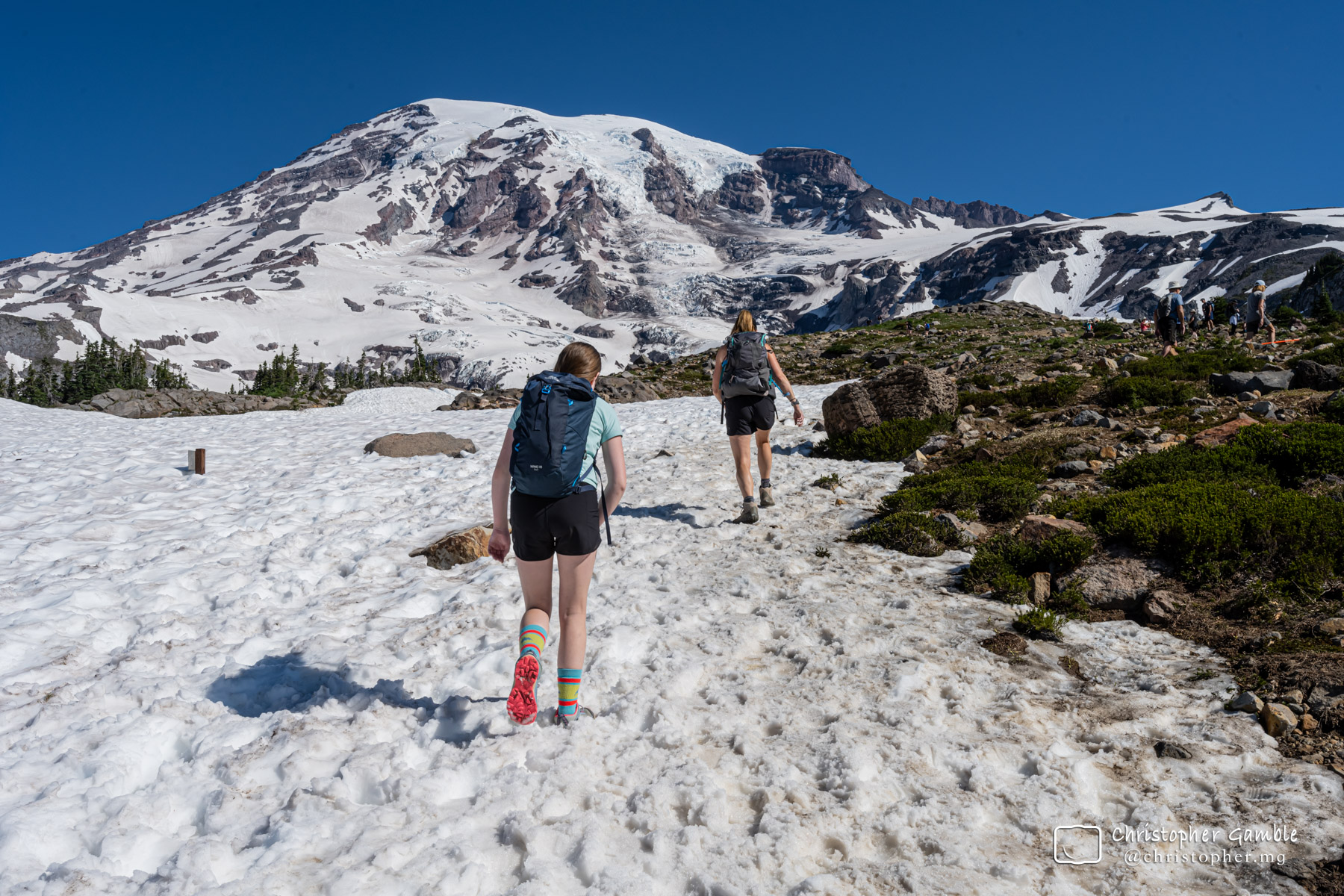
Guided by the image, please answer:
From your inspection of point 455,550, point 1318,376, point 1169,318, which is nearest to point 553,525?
point 455,550

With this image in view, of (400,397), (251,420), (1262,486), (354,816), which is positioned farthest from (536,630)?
(400,397)

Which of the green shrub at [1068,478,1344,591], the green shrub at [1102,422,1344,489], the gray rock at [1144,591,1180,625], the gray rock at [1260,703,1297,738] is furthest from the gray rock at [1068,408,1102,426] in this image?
the gray rock at [1260,703,1297,738]

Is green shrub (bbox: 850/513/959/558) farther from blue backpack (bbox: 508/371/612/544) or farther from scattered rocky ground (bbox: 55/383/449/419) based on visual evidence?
scattered rocky ground (bbox: 55/383/449/419)

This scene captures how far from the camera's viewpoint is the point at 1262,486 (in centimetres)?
696

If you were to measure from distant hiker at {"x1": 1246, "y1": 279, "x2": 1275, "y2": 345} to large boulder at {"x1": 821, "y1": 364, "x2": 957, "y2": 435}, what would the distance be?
15.9 m

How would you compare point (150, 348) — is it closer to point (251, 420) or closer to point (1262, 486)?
point (251, 420)

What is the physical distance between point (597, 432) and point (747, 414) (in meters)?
4.99

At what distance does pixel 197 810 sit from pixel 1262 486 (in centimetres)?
960

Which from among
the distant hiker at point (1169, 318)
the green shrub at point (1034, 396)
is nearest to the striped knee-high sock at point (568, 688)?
the green shrub at point (1034, 396)

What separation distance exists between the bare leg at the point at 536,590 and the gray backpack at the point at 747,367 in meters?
5.26

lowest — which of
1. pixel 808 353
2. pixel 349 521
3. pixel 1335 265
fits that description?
pixel 349 521

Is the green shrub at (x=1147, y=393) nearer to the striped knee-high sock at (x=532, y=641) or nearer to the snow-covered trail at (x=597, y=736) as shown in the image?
the snow-covered trail at (x=597, y=736)

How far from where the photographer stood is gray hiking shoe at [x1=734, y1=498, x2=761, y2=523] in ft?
30.1

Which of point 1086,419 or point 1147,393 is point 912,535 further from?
point 1147,393
